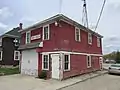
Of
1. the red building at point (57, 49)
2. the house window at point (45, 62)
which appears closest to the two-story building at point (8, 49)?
the red building at point (57, 49)

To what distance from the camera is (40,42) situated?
60.1 ft

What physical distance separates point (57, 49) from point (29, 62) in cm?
494

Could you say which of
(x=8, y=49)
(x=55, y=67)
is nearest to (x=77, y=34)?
(x=55, y=67)

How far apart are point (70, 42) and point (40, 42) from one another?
3331mm

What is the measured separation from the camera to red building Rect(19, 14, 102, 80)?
16656mm

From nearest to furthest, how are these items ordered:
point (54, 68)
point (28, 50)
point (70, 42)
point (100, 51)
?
1. point (54, 68)
2. point (70, 42)
3. point (28, 50)
4. point (100, 51)

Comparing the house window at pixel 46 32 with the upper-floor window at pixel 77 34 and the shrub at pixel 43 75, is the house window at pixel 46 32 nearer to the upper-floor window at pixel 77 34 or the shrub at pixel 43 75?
the upper-floor window at pixel 77 34

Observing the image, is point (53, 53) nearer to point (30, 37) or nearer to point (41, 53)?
point (41, 53)

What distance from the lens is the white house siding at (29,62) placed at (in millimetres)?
18789

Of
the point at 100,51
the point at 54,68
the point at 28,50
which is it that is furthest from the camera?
the point at 100,51

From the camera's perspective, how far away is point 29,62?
1978cm

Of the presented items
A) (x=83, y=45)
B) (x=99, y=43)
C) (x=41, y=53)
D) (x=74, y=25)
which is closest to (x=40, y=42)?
(x=41, y=53)

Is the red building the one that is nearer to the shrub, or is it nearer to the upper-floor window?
the upper-floor window

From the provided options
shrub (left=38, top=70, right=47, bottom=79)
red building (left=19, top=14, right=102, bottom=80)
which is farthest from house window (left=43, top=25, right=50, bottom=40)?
shrub (left=38, top=70, right=47, bottom=79)
